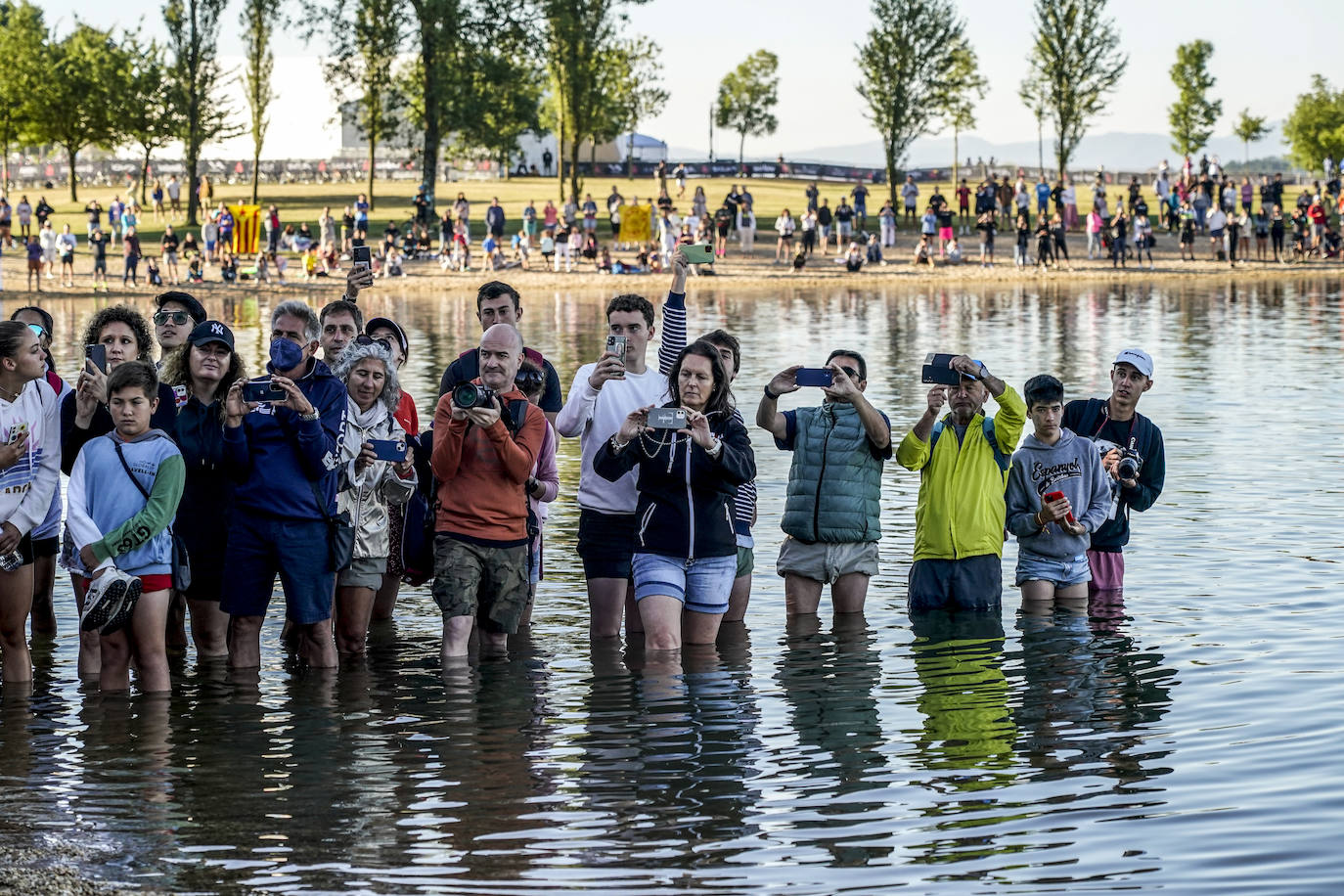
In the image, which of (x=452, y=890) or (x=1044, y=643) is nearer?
(x=452, y=890)

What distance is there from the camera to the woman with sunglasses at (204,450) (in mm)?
8750

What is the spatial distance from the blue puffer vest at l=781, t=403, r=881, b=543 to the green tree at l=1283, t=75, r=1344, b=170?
102 meters

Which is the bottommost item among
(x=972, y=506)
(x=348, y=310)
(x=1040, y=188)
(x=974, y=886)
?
(x=974, y=886)

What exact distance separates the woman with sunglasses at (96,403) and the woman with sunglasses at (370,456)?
2.99 feet

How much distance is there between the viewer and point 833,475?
9.91 metres

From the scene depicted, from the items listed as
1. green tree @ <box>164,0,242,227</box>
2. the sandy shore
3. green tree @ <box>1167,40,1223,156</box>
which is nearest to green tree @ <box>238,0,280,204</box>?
green tree @ <box>164,0,242,227</box>

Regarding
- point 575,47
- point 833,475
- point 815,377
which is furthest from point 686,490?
point 575,47

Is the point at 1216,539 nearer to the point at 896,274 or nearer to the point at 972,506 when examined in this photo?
the point at 972,506

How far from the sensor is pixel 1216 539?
13273 mm

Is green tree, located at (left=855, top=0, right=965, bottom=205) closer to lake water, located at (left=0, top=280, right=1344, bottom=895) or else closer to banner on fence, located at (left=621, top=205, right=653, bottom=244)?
banner on fence, located at (left=621, top=205, right=653, bottom=244)

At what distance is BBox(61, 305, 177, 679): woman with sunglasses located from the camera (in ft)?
28.9

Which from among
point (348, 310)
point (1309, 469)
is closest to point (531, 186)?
point (1309, 469)

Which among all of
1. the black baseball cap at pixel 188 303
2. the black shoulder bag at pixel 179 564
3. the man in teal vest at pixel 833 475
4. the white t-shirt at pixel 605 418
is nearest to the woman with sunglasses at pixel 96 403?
the black baseball cap at pixel 188 303

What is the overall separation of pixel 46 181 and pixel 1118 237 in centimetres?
6236
